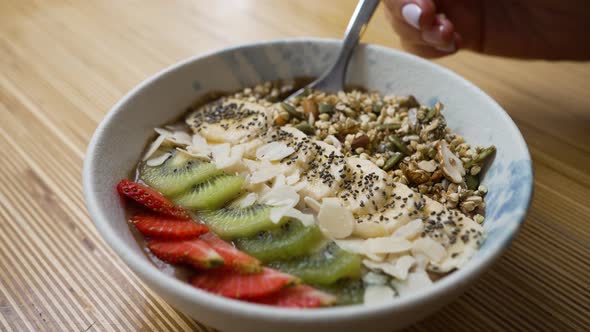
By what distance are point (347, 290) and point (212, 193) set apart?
45cm

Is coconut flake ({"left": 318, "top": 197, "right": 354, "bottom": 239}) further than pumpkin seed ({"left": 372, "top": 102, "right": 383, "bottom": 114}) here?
No

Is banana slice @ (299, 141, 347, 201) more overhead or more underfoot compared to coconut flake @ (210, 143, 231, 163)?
more overhead

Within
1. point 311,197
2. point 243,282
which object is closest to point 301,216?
point 311,197

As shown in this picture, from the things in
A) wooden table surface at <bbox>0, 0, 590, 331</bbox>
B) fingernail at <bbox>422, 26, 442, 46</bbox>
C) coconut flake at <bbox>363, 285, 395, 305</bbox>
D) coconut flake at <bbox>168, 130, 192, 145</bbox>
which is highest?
fingernail at <bbox>422, 26, 442, 46</bbox>

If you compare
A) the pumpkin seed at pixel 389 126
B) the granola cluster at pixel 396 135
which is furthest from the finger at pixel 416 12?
the pumpkin seed at pixel 389 126

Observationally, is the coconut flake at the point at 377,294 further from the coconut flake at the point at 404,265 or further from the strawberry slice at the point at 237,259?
the strawberry slice at the point at 237,259

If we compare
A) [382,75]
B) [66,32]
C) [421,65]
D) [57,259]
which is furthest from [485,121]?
[66,32]

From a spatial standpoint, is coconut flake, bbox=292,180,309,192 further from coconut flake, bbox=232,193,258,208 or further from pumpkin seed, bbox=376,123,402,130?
pumpkin seed, bbox=376,123,402,130

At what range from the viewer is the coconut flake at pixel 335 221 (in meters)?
1.14

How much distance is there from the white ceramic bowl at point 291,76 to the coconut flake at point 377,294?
0.09 meters

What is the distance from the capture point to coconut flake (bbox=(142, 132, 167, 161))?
1.42 m

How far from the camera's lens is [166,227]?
1.14m

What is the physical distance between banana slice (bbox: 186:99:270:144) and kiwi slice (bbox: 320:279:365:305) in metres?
0.59

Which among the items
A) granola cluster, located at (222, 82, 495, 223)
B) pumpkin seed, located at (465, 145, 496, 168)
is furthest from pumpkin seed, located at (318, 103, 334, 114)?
pumpkin seed, located at (465, 145, 496, 168)
